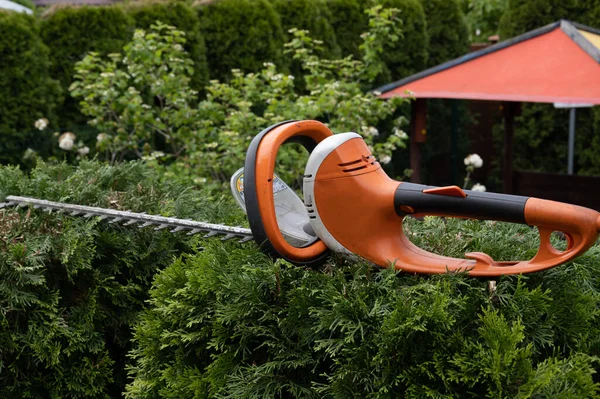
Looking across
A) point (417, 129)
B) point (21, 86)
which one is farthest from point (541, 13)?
point (21, 86)

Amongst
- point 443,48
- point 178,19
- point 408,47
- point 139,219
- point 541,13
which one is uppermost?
point 139,219

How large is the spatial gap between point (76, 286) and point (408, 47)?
26.4ft

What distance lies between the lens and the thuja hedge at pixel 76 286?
245cm

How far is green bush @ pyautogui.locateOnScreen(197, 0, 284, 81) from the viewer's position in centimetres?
833

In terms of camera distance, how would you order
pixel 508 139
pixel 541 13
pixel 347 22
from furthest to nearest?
1. pixel 347 22
2. pixel 541 13
3. pixel 508 139

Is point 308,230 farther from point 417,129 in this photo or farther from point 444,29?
point 444,29

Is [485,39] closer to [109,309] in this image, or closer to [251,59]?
[251,59]

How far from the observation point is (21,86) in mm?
7125

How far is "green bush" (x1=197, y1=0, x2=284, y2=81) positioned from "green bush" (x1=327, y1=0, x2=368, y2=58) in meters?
1.36

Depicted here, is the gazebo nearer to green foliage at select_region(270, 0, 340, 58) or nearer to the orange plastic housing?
green foliage at select_region(270, 0, 340, 58)

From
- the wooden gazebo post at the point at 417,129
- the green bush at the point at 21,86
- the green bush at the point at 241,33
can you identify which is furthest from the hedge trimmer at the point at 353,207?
the green bush at the point at 241,33

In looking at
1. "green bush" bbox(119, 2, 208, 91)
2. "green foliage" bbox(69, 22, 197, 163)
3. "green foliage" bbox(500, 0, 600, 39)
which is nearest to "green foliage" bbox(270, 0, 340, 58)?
"green bush" bbox(119, 2, 208, 91)

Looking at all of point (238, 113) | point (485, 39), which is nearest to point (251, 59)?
point (238, 113)

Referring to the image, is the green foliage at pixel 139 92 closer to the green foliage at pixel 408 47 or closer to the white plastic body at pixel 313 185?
the green foliage at pixel 408 47
